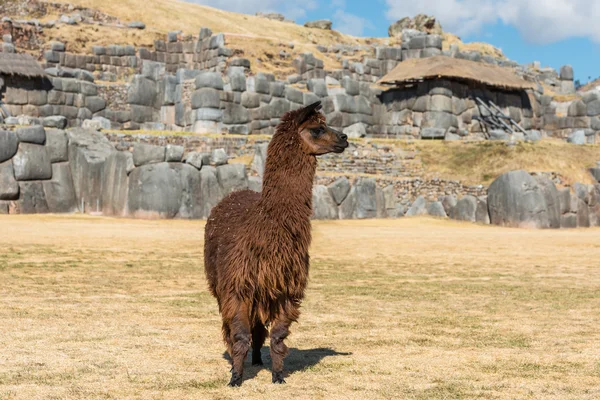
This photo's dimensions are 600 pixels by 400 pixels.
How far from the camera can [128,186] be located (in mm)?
27688

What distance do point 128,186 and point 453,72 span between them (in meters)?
21.4

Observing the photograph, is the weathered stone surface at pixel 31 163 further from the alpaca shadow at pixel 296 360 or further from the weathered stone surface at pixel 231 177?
the alpaca shadow at pixel 296 360

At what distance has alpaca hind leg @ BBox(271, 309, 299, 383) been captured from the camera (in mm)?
7062

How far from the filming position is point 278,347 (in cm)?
713

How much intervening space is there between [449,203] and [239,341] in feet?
92.4

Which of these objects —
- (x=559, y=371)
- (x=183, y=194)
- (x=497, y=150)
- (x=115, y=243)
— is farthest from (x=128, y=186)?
(x=559, y=371)

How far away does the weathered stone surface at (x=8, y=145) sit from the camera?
26.7 meters

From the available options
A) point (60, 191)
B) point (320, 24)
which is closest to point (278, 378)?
point (60, 191)

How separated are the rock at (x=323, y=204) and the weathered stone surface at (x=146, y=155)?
241 inches

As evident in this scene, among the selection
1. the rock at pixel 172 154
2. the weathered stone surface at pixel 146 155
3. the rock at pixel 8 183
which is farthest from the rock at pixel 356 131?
the rock at pixel 8 183

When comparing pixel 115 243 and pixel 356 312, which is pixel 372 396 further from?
pixel 115 243

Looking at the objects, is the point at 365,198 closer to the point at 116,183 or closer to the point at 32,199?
the point at 116,183

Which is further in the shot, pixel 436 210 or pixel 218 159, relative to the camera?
pixel 436 210

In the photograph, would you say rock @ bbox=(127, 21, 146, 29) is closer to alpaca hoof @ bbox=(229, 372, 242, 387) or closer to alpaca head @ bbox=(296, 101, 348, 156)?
alpaca head @ bbox=(296, 101, 348, 156)
